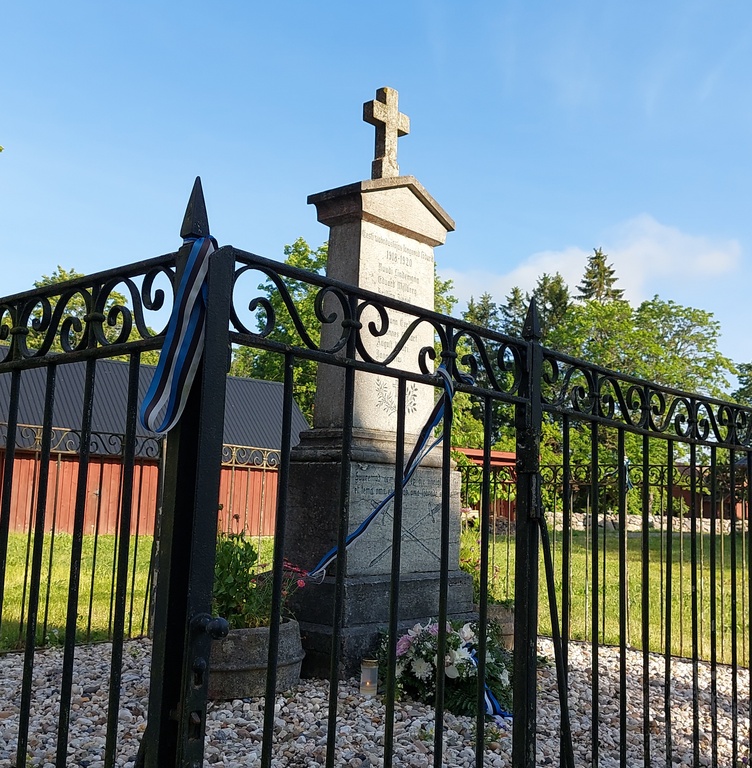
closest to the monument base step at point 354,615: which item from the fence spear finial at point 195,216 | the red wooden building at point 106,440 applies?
the fence spear finial at point 195,216

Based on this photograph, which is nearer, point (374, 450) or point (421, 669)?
point (421, 669)

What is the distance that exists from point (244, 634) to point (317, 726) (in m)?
0.70

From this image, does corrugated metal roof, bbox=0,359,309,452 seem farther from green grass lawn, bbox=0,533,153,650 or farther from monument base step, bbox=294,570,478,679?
monument base step, bbox=294,570,478,679

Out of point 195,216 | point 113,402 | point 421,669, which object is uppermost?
point 113,402

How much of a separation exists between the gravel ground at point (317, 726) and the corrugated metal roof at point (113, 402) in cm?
1234

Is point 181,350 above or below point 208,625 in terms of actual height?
above

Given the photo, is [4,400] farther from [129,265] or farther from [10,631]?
[129,265]

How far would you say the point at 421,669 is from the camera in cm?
483

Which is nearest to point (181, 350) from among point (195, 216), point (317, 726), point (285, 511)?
point (195, 216)

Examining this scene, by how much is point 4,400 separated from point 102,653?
16.0 metres

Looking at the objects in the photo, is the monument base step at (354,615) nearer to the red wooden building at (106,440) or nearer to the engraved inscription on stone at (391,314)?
the engraved inscription on stone at (391,314)

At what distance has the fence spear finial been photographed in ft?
6.61

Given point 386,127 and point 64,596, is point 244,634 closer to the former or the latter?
point 386,127

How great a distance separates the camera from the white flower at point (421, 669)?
15.8 ft
